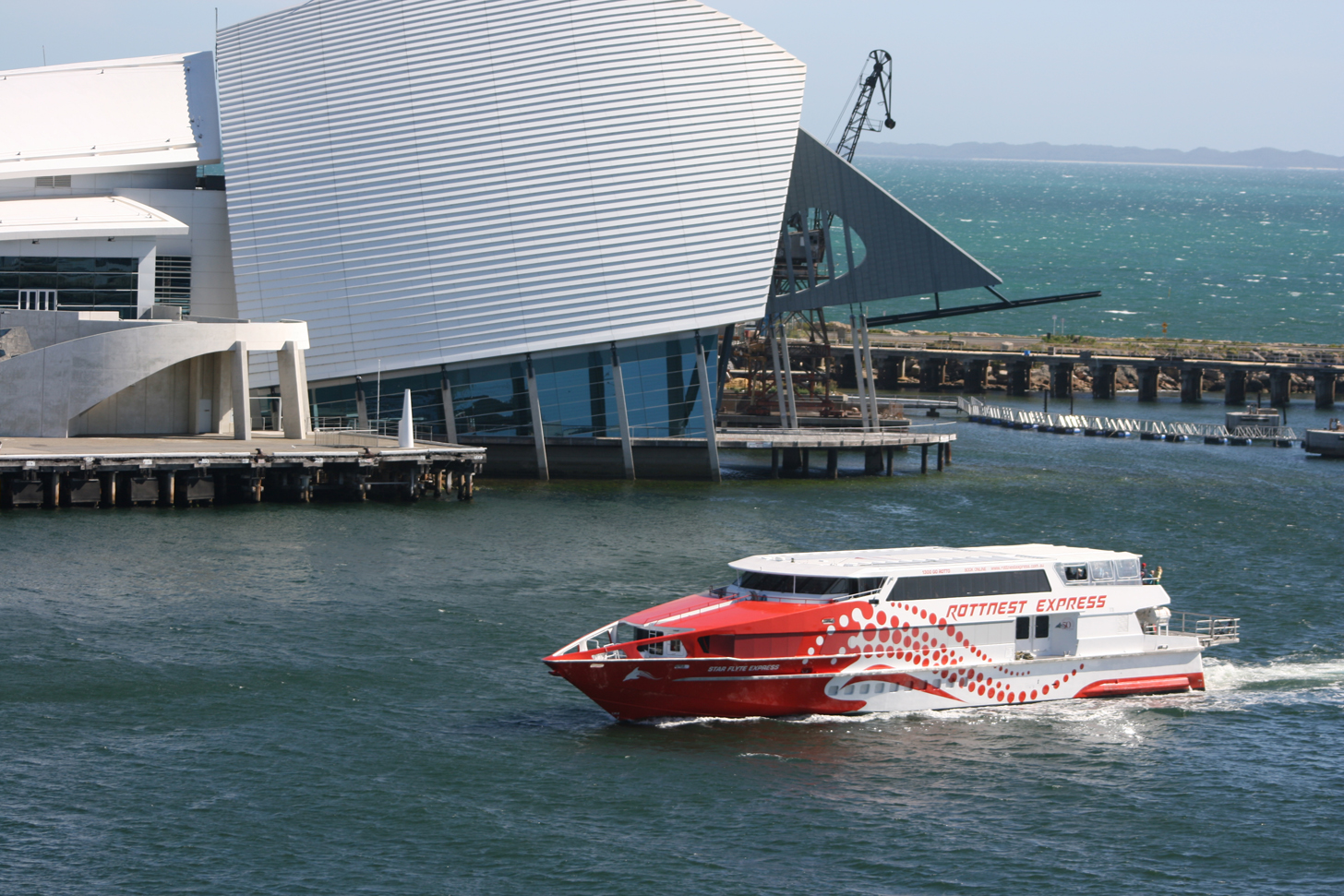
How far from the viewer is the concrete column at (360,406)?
71.6 meters

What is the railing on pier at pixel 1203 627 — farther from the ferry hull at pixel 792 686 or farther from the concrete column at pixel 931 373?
the concrete column at pixel 931 373

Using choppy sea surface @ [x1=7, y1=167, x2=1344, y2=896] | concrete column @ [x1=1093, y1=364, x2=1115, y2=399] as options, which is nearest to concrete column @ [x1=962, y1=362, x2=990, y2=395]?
concrete column @ [x1=1093, y1=364, x2=1115, y2=399]

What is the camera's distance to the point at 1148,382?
118 metres

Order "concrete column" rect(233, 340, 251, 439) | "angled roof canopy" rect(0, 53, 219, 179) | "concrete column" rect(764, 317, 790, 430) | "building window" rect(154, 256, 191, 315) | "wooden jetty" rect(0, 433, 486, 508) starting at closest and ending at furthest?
"wooden jetty" rect(0, 433, 486, 508)
"concrete column" rect(233, 340, 251, 439)
"building window" rect(154, 256, 191, 315)
"angled roof canopy" rect(0, 53, 219, 179)
"concrete column" rect(764, 317, 790, 430)

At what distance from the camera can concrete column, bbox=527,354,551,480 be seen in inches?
2793

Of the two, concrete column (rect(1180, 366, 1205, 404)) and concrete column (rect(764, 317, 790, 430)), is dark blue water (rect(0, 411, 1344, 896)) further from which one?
concrete column (rect(1180, 366, 1205, 404))

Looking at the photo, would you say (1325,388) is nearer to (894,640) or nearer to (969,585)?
(969,585)

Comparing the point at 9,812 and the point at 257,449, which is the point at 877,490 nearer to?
the point at 257,449

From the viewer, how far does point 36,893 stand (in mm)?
26859

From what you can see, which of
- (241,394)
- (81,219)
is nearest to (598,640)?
(241,394)

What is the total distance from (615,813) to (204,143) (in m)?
53.8

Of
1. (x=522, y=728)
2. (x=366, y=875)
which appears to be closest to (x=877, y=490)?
(x=522, y=728)

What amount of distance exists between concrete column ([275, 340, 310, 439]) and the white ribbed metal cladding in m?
4.39

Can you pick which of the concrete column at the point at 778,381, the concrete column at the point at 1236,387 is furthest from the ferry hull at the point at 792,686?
the concrete column at the point at 1236,387
